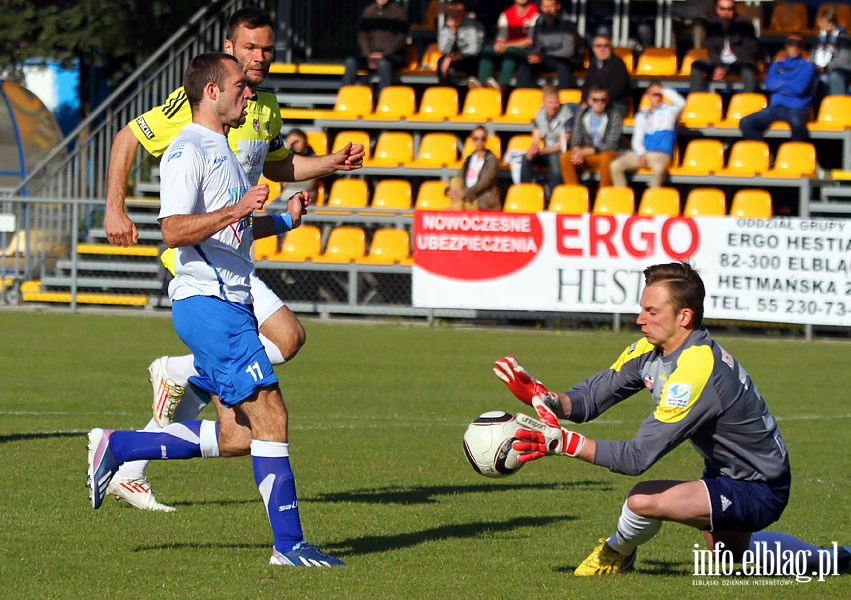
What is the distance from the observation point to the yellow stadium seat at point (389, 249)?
18094mm

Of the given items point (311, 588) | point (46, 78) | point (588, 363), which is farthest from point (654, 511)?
point (46, 78)

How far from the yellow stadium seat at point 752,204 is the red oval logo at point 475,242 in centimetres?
290

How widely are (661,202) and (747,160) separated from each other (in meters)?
1.66

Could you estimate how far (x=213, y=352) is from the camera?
574cm

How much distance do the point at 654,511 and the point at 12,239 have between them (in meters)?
15.4

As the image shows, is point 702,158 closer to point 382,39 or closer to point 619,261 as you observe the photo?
point 619,261

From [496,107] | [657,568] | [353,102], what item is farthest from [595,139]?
[657,568]

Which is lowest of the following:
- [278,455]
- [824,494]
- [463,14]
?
[824,494]

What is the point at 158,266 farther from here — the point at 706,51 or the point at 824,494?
the point at 824,494

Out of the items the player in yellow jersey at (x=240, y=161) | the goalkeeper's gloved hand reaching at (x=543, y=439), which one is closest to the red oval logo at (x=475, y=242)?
the player in yellow jersey at (x=240, y=161)

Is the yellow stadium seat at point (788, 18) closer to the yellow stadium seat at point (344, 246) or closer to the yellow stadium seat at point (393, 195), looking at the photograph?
the yellow stadium seat at point (393, 195)

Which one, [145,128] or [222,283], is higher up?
[145,128]

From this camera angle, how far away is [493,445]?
5.35 m

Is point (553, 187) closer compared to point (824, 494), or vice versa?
point (824, 494)
